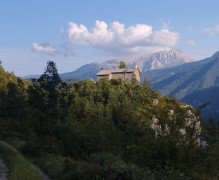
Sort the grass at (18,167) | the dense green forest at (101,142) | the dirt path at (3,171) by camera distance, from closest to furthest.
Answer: the dense green forest at (101,142) → the grass at (18,167) → the dirt path at (3,171)

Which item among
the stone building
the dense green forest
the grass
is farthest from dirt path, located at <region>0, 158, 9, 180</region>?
the stone building

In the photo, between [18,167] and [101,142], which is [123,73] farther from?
[18,167]

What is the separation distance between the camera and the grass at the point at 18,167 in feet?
49.4

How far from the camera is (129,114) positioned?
62750 mm

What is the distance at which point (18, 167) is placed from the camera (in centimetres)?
1742

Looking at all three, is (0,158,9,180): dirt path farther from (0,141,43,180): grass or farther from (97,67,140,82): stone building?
(97,67,140,82): stone building

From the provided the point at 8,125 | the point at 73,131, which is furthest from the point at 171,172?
the point at 8,125

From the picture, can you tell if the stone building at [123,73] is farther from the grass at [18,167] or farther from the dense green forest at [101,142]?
the grass at [18,167]

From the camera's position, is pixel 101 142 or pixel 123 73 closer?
pixel 101 142

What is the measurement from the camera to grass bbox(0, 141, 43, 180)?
15.0m

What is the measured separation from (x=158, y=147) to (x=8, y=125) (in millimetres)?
27712

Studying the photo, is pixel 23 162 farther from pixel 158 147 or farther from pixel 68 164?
pixel 158 147

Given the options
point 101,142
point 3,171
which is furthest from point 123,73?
point 3,171

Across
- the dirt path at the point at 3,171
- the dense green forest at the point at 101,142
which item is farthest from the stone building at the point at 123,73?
the dirt path at the point at 3,171
